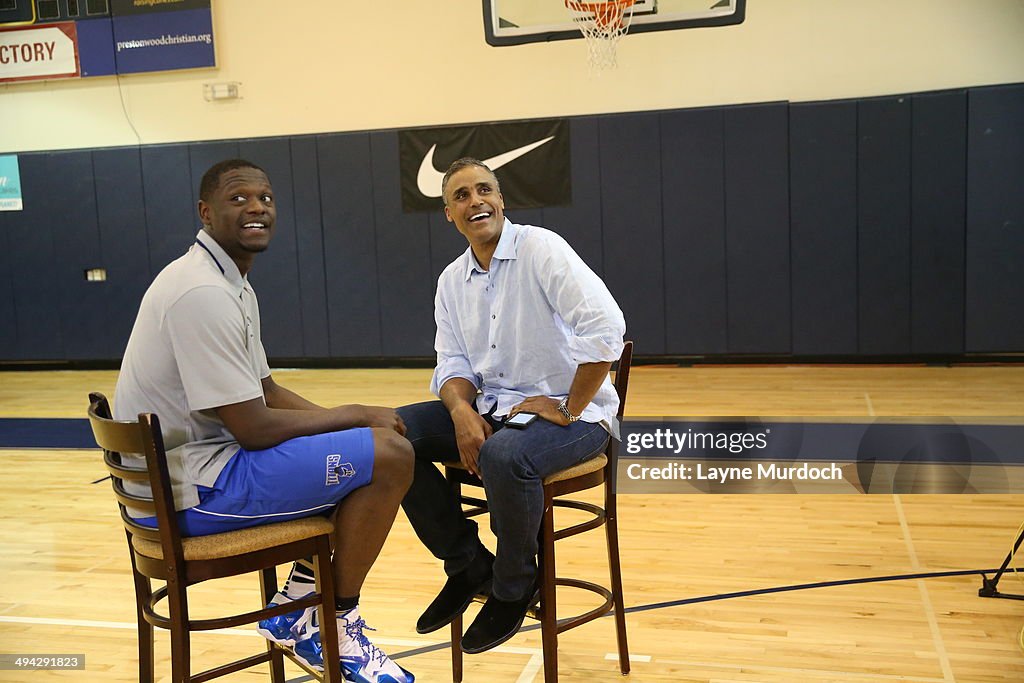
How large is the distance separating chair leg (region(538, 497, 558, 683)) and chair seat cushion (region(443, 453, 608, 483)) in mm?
48

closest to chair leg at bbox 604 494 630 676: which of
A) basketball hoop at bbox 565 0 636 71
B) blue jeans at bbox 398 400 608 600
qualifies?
blue jeans at bbox 398 400 608 600

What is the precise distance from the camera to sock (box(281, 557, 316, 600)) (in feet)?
7.22

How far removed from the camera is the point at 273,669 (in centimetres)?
235

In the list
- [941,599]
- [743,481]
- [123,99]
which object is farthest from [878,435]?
[123,99]

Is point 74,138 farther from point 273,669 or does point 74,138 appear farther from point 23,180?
point 273,669

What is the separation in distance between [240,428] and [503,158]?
6373mm

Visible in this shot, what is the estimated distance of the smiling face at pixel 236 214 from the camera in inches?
81.7

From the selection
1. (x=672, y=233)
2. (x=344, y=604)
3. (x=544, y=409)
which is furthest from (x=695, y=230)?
(x=344, y=604)

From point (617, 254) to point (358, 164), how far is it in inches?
95.4

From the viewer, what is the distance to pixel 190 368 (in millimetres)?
1879

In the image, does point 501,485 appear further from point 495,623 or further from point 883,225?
point 883,225

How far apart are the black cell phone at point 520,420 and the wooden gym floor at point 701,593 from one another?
2.43 feet

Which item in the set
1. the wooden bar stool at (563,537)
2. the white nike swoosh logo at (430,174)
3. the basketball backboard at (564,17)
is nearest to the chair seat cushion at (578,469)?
the wooden bar stool at (563,537)

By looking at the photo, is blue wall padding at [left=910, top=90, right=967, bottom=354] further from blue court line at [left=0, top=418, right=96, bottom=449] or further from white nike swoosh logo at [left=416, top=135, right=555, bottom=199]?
blue court line at [left=0, top=418, right=96, bottom=449]
